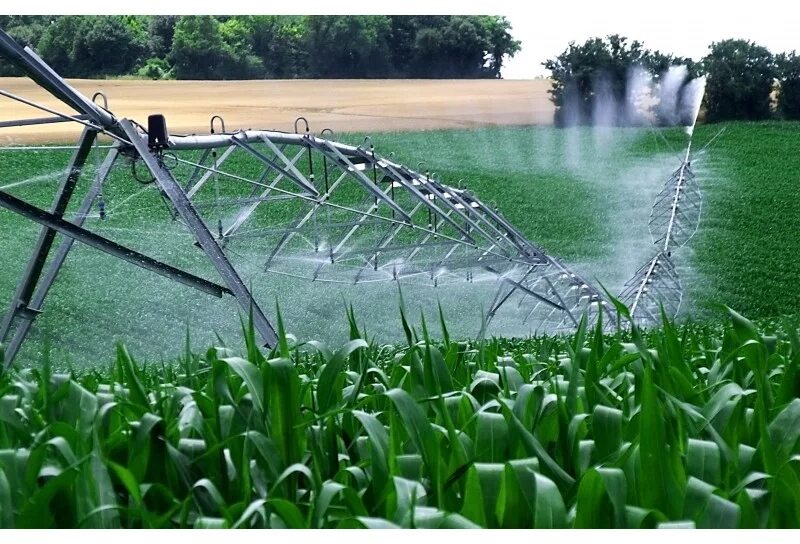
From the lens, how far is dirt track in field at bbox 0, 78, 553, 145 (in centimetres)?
610

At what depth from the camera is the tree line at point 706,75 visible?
253 inches

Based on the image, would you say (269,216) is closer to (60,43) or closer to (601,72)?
(60,43)

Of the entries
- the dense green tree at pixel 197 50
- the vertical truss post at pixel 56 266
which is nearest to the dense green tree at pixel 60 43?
the dense green tree at pixel 197 50

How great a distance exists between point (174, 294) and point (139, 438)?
5792mm

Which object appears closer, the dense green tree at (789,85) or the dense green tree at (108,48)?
the dense green tree at (108,48)

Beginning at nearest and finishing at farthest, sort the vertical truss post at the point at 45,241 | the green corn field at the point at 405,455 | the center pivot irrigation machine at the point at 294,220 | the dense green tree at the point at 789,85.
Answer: the green corn field at the point at 405,455, the center pivot irrigation machine at the point at 294,220, the vertical truss post at the point at 45,241, the dense green tree at the point at 789,85

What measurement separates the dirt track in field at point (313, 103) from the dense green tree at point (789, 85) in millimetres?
1378

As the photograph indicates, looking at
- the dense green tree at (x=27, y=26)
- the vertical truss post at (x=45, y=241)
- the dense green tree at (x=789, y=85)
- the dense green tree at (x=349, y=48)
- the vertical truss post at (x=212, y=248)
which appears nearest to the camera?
the vertical truss post at (x=212, y=248)

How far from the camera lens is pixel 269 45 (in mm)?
6242

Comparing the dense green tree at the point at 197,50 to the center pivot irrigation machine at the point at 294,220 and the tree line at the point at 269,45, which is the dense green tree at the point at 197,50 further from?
the center pivot irrigation machine at the point at 294,220

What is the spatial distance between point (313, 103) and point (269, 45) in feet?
1.32

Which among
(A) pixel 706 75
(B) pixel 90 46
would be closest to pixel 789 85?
(A) pixel 706 75
